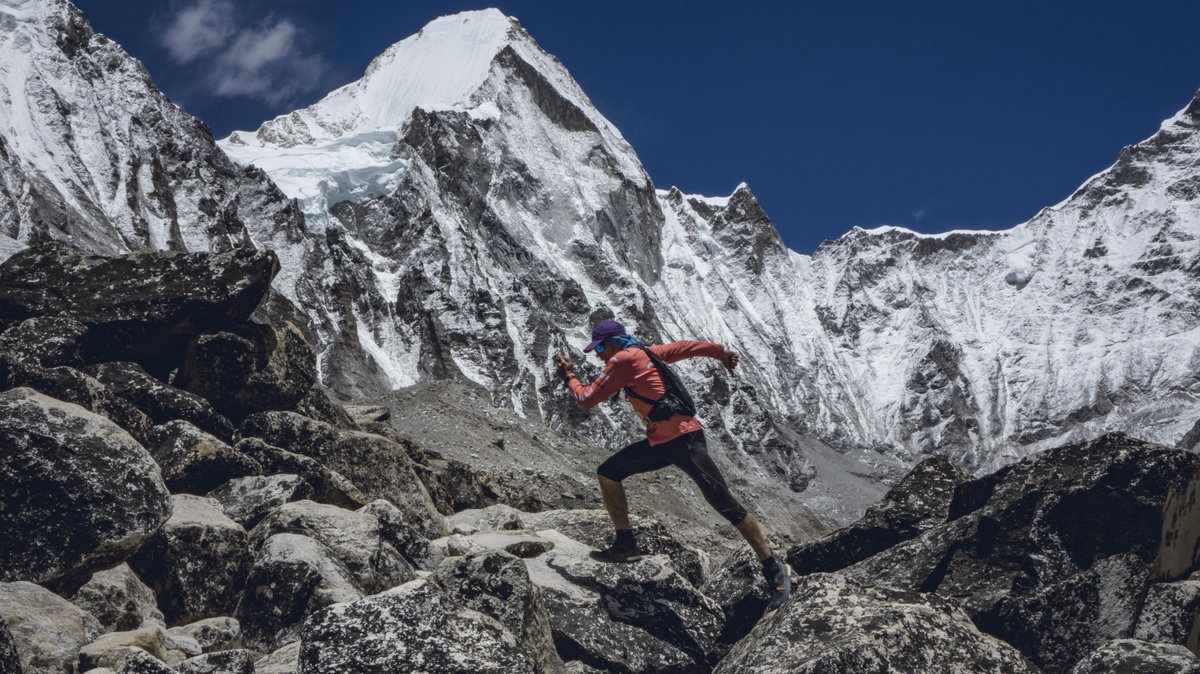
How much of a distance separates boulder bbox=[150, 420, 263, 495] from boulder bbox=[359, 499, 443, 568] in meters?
1.60

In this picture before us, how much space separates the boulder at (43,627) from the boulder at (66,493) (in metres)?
0.41

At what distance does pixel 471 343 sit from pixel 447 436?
9074 centimetres

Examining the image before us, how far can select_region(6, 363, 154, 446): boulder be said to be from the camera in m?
9.73

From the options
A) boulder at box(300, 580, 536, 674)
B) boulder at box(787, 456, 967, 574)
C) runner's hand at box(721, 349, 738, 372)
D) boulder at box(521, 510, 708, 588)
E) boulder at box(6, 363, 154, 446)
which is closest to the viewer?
boulder at box(300, 580, 536, 674)

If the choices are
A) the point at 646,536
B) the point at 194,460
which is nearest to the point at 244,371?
the point at 194,460

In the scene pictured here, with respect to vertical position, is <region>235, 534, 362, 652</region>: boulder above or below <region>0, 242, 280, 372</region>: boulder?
below

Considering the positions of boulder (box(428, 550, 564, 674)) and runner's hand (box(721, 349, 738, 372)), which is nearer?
boulder (box(428, 550, 564, 674))

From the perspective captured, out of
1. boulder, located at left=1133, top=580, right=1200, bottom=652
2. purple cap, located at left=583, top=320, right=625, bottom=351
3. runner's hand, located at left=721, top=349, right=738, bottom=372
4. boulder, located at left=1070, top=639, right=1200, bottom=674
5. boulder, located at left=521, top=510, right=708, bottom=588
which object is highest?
purple cap, located at left=583, top=320, right=625, bottom=351

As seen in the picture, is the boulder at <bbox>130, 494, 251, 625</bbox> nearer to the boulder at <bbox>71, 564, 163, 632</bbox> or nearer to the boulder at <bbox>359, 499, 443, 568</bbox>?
the boulder at <bbox>71, 564, 163, 632</bbox>

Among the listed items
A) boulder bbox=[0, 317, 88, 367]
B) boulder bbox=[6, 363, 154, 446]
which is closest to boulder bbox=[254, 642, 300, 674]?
boulder bbox=[6, 363, 154, 446]

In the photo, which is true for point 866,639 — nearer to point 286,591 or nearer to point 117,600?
point 286,591

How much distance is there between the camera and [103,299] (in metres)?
11.8

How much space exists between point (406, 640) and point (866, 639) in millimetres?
2529

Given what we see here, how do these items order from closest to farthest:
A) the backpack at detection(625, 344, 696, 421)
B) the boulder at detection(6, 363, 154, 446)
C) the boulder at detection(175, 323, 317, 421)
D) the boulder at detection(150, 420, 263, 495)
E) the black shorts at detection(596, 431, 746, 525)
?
the black shorts at detection(596, 431, 746, 525), the backpack at detection(625, 344, 696, 421), the boulder at detection(6, 363, 154, 446), the boulder at detection(150, 420, 263, 495), the boulder at detection(175, 323, 317, 421)
